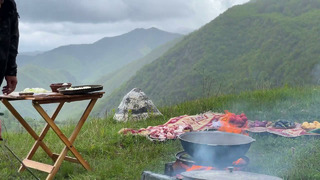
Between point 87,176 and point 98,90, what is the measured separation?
1.05 meters

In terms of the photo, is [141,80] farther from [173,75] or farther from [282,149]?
[282,149]

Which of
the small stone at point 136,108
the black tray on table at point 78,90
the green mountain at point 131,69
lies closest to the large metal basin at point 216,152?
the black tray on table at point 78,90

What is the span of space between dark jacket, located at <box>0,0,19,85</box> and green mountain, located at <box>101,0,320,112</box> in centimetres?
5213

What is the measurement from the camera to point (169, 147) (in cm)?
552

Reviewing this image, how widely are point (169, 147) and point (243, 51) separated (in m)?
74.7

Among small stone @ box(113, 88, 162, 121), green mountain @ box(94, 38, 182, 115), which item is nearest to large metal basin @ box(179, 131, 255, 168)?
small stone @ box(113, 88, 162, 121)

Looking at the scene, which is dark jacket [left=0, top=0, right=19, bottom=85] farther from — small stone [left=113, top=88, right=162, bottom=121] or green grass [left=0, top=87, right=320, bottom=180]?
small stone [left=113, top=88, right=162, bottom=121]

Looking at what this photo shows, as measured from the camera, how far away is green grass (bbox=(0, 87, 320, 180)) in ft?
15.0

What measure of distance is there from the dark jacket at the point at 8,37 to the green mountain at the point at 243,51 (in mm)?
52128

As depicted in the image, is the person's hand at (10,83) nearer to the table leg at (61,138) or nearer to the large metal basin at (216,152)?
the table leg at (61,138)

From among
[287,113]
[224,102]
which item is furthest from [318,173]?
[224,102]

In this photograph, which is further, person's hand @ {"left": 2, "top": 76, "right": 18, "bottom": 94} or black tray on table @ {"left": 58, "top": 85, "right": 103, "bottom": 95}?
black tray on table @ {"left": 58, "top": 85, "right": 103, "bottom": 95}

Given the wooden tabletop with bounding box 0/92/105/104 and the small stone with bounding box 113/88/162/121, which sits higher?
the wooden tabletop with bounding box 0/92/105/104

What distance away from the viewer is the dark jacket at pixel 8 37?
9.79 ft
